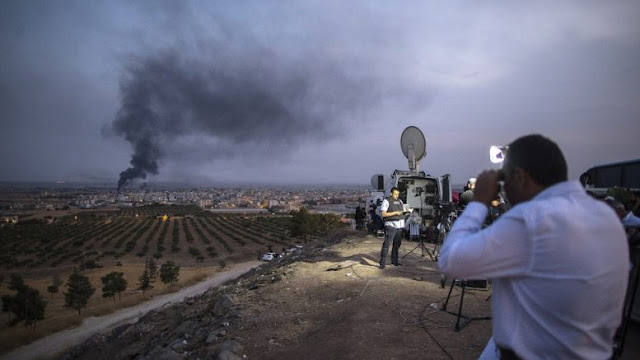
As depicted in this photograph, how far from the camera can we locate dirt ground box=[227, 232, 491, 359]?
4703mm

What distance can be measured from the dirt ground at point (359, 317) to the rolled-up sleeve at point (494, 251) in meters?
3.27

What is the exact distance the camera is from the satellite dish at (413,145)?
1328 cm

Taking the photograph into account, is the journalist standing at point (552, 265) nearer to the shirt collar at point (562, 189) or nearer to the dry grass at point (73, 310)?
the shirt collar at point (562, 189)

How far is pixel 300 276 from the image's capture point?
867 cm

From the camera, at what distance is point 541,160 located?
66.1 inches

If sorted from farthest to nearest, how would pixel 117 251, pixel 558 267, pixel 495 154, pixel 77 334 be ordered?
pixel 117 251
pixel 77 334
pixel 495 154
pixel 558 267

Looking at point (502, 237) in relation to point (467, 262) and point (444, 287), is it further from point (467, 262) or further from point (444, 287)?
point (444, 287)

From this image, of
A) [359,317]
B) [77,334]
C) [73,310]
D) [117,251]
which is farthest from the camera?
[117,251]

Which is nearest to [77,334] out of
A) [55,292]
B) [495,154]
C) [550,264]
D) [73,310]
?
[73,310]

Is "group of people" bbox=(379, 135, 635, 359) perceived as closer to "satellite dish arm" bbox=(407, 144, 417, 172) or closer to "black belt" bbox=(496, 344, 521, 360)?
"black belt" bbox=(496, 344, 521, 360)

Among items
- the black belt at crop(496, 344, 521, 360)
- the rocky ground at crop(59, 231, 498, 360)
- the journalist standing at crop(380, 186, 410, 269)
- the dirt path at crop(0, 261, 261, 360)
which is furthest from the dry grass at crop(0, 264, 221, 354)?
the black belt at crop(496, 344, 521, 360)

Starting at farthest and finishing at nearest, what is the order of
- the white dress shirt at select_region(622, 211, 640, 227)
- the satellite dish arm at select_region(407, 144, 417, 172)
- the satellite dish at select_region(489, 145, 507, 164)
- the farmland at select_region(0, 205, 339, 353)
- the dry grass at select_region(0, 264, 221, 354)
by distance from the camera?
1. the farmland at select_region(0, 205, 339, 353)
2. the dry grass at select_region(0, 264, 221, 354)
3. the satellite dish arm at select_region(407, 144, 417, 172)
4. the white dress shirt at select_region(622, 211, 640, 227)
5. the satellite dish at select_region(489, 145, 507, 164)

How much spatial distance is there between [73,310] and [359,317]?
27.1 meters

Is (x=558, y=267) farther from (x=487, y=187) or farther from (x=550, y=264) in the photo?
(x=487, y=187)
